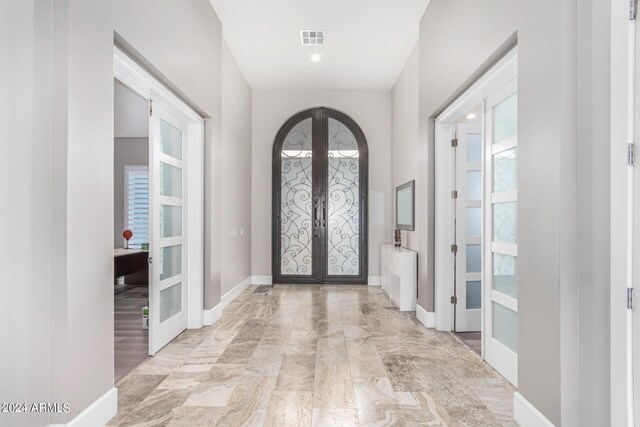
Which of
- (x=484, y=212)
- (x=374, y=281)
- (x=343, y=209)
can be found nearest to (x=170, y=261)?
(x=484, y=212)

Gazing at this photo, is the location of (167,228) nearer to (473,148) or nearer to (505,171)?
(505,171)

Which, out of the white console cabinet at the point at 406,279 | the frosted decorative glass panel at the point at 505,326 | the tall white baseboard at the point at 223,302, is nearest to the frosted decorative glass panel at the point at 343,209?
the tall white baseboard at the point at 223,302

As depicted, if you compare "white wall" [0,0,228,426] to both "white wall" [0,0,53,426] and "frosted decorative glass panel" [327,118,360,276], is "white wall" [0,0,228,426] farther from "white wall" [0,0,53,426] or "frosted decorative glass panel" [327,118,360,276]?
"frosted decorative glass panel" [327,118,360,276]

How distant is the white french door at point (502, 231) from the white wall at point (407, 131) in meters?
1.54

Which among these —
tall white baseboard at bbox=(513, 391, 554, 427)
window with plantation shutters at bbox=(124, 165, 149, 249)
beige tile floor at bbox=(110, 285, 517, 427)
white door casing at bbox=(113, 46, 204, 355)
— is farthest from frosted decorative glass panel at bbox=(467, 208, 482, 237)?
window with plantation shutters at bbox=(124, 165, 149, 249)

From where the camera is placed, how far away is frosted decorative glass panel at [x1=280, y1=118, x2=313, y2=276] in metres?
6.82

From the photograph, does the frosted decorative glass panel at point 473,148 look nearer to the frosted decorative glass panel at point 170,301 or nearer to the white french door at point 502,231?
the white french door at point 502,231

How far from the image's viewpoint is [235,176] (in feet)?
18.4

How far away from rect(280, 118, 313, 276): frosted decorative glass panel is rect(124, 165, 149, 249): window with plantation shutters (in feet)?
9.37

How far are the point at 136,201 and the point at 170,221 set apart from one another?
4640 millimetres

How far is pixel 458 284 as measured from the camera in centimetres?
399

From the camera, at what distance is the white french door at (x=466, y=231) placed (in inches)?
157
